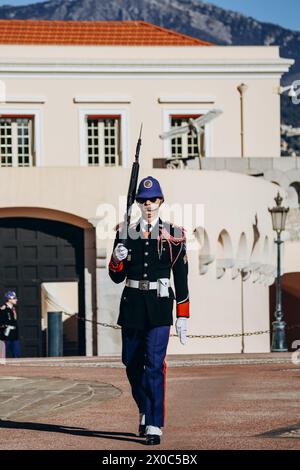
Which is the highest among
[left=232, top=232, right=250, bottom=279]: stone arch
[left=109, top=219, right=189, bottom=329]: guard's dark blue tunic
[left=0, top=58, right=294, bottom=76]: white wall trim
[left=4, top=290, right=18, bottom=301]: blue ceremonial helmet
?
[left=0, top=58, right=294, bottom=76]: white wall trim

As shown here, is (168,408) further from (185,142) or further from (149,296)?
(185,142)

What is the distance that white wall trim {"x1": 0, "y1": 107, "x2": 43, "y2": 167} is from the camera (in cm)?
4644

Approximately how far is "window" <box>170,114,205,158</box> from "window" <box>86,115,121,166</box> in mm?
1853

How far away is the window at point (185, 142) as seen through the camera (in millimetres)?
47781

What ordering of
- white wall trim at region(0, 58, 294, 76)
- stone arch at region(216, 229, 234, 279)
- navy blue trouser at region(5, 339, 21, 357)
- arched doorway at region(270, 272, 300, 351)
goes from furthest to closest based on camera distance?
1. arched doorway at region(270, 272, 300, 351)
2. white wall trim at region(0, 58, 294, 76)
3. stone arch at region(216, 229, 234, 279)
4. navy blue trouser at region(5, 339, 21, 357)

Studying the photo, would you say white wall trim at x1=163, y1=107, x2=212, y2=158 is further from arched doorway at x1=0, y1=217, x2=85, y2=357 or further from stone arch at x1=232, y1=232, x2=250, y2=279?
arched doorway at x1=0, y1=217, x2=85, y2=357

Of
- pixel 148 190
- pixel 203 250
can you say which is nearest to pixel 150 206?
pixel 148 190

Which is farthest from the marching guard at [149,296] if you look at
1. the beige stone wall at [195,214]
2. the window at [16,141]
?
the window at [16,141]

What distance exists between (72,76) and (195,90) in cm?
402

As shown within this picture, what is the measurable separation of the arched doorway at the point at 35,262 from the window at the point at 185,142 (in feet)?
48.3

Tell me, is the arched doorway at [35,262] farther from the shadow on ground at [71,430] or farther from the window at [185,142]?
the shadow on ground at [71,430]

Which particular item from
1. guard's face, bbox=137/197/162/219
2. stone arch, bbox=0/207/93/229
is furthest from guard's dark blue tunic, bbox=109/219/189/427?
stone arch, bbox=0/207/93/229

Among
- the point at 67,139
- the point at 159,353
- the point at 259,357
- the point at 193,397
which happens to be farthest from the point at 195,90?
the point at 159,353
